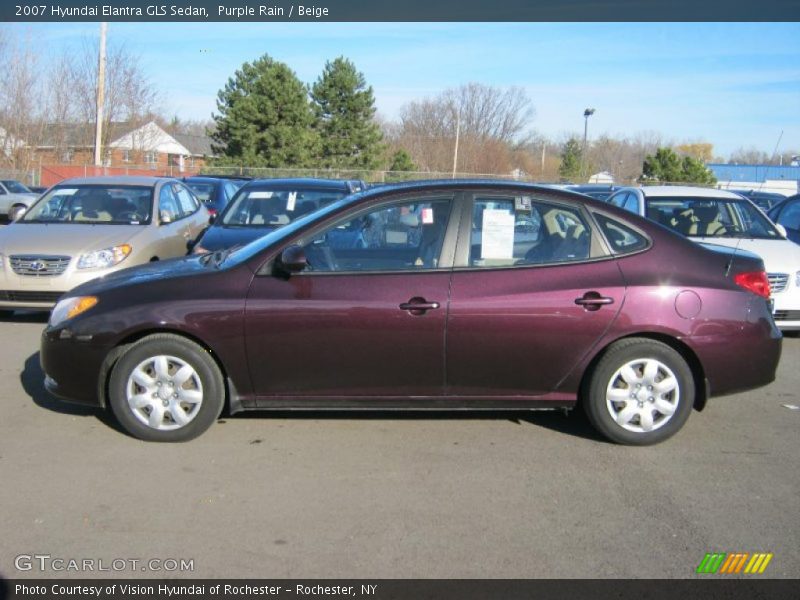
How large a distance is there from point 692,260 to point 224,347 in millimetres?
3094

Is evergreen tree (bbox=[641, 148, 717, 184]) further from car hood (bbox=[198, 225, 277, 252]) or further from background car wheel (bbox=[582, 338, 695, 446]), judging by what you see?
background car wheel (bbox=[582, 338, 695, 446])

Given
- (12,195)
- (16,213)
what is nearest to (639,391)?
(16,213)

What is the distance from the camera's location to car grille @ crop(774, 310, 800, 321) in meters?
7.66

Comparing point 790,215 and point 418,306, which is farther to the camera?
point 790,215

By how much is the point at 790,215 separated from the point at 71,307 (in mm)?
10466

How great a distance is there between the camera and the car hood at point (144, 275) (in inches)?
192

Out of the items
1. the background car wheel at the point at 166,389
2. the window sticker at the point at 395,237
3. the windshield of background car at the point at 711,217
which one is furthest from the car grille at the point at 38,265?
the windshield of background car at the point at 711,217

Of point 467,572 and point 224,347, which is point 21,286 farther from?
point 467,572

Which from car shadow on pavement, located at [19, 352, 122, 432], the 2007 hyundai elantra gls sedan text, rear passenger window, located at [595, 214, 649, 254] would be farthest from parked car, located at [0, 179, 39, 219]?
rear passenger window, located at [595, 214, 649, 254]

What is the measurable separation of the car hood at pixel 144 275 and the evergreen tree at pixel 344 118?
4300cm

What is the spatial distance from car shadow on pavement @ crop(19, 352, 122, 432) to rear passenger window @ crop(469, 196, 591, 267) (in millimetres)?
2760

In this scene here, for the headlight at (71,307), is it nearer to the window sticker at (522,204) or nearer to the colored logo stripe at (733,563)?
the window sticker at (522,204)

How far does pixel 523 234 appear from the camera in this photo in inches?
191
